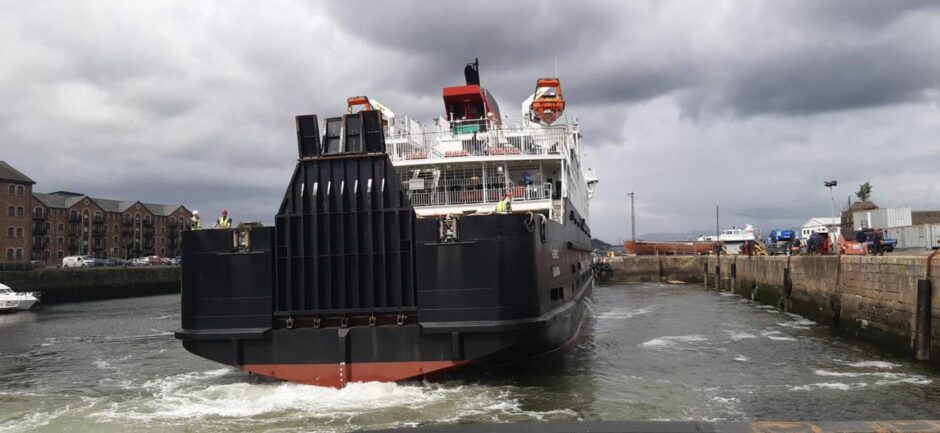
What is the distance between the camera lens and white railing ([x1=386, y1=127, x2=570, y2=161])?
622 inches

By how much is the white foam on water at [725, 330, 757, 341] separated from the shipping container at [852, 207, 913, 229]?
30.9 m

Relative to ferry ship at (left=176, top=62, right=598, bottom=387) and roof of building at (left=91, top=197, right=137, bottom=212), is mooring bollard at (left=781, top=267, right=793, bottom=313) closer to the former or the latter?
ferry ship at (left=176, top=62, right=598, bottom=387)

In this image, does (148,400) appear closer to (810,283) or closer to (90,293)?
(810,283)

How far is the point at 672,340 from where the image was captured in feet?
52.1

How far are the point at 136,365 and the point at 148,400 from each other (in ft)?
16.1

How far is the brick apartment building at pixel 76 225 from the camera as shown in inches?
2510

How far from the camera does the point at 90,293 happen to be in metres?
48.0

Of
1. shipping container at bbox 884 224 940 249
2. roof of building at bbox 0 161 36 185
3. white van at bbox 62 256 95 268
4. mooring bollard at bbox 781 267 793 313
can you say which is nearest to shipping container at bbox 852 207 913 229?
shipping container at bbox 884 224 940 249

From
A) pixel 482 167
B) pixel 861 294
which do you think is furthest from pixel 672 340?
pixel 482 167

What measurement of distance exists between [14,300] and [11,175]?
3836 centimetres

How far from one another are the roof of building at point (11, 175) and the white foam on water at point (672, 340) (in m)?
69.9

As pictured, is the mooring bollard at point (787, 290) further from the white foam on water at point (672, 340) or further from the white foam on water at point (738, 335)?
the white foam on water at point (672, 340)

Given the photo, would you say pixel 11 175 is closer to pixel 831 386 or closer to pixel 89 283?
pixel 89 283

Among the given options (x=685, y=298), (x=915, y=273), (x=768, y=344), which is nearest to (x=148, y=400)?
(x=768, y=344)
